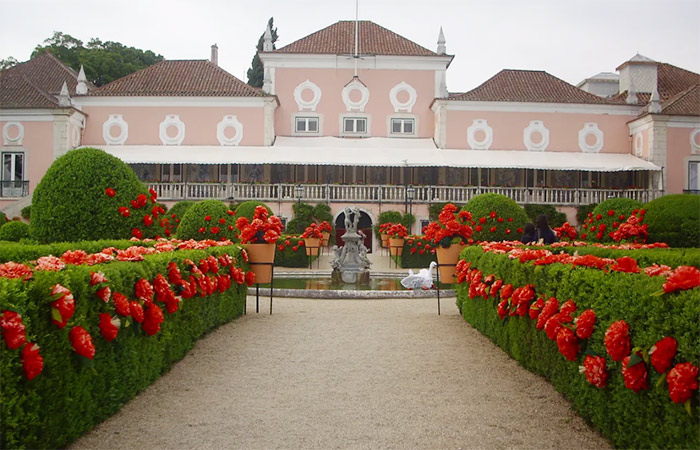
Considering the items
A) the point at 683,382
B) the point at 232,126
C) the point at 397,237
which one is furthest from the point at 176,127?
the point at 683,382

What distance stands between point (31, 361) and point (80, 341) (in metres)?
0.48

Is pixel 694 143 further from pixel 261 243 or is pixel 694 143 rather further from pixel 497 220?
pixel 261 243

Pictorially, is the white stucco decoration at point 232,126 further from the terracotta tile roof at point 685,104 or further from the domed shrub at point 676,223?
the domed shrub at point 676,223

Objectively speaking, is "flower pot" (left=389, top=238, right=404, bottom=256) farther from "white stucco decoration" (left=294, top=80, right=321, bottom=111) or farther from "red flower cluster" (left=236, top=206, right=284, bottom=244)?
"white stucco decoration" (left=294, top=80, right=321, bottom=111)

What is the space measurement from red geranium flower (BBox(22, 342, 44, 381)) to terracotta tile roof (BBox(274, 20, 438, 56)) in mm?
28562

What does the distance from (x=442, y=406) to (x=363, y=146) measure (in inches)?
1008

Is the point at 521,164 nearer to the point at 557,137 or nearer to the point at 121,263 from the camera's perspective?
the point at 557,137

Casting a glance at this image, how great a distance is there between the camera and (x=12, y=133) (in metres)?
28.1

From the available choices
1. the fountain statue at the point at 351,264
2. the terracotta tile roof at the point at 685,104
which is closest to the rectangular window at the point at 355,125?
the terracotta tile roof at the point at 685,104

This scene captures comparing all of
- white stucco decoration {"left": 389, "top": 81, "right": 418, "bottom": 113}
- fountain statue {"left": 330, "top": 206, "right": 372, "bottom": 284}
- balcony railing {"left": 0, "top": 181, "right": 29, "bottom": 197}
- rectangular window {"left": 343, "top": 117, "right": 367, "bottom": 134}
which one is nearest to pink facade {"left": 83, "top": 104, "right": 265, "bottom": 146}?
balcony railing {"left": 0, "top": 181, "right": 29, "bottom": 197}

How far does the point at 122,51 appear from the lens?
42.1 meters

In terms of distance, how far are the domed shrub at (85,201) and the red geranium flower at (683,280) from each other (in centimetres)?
739

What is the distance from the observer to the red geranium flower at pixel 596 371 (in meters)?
3.68

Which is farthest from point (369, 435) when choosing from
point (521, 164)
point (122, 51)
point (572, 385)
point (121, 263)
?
point (122, 51)
